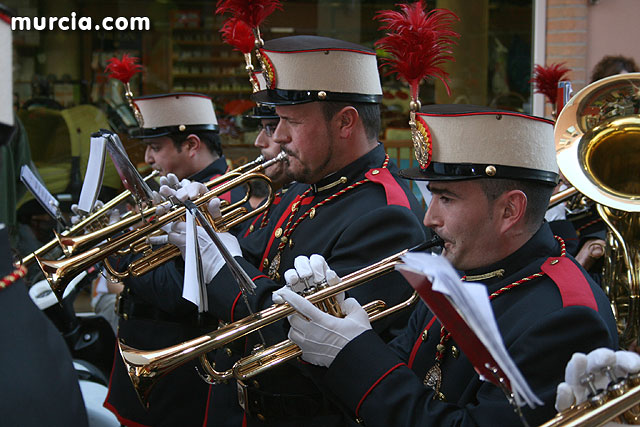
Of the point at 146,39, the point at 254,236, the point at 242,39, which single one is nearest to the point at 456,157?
the point at 254,236

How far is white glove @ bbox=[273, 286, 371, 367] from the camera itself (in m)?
1.90

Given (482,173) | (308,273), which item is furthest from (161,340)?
(482,173)

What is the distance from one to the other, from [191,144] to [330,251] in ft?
5.91

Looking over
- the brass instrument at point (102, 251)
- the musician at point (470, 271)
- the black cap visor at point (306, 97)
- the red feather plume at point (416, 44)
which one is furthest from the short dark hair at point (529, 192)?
the brass instrument at point (102, 251)

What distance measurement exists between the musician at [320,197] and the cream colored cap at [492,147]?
1.51ft

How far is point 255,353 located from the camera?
2.18 metres

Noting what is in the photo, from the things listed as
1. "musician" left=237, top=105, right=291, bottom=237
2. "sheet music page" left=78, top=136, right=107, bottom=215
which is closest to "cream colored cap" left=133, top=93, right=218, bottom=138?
"musician" left=237, top=105, right=291, bottom=237

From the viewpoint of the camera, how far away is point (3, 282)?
1.24 metres

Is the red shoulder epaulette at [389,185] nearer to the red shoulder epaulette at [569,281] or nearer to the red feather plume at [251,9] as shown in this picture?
the red shoulder epaulette at [569,281]

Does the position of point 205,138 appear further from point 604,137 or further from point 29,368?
point 29,368

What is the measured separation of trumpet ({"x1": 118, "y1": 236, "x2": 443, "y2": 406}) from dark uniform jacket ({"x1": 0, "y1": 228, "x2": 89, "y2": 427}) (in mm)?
697

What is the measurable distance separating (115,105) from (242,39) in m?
3.22

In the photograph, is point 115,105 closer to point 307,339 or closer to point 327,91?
point 327,91

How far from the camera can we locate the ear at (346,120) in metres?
2.56
